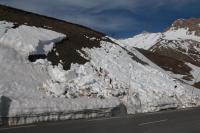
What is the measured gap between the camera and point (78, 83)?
24.8 m

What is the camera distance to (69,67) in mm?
28688

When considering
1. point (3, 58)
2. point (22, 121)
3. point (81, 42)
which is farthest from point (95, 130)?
point (81, 42)

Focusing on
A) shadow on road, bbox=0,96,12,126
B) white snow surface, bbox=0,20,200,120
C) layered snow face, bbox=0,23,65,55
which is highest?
layered snow face, bbox=0,23,65,55

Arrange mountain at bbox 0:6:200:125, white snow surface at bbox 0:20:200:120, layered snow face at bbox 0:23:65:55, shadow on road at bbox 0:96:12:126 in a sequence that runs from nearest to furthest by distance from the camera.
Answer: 1. shadow on road at bbox 0:96:12:126
2. mountain at bbox 0:6:200:125
3. white snow surface at bbox 0:20:200:120
4. layered snow face at bbox 0:23:65:55

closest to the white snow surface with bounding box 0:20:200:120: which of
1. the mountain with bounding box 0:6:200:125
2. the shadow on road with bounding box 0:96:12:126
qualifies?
the mountain with bounding box 0:6:200:125

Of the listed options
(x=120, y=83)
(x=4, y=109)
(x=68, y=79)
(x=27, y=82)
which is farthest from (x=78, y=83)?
(x=4, y=109)

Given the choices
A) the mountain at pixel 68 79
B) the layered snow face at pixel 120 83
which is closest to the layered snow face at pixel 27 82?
the mountain at pixel 68 79

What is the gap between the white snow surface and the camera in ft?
65.4

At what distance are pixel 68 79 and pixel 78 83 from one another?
0.81 meters

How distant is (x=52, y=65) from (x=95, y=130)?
14.4m

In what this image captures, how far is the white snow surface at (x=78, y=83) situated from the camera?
785 inches

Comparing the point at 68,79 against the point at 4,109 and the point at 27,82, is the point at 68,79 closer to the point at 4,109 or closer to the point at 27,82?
the point at 27,82

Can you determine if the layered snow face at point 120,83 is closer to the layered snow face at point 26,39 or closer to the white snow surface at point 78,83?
the white snow surface at point 78,83

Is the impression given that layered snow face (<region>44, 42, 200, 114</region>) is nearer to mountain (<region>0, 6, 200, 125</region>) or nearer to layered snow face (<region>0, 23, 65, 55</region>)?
mountain (<region>0, 6, 200, 125</region>)
